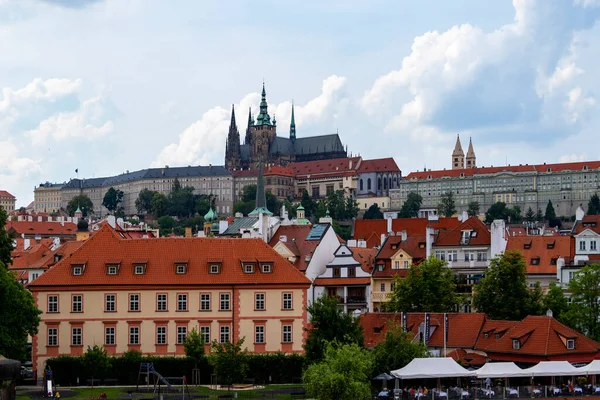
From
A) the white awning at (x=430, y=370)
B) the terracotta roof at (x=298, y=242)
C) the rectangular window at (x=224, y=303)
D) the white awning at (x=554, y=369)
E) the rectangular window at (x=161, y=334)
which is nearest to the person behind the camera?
the white awning at (x=430, y=370)

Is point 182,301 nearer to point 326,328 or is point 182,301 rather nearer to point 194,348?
point 194,348

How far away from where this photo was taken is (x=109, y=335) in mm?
59438

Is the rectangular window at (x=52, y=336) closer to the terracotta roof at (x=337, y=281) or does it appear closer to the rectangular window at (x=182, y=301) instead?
the rectangular window at (x=182, y=301)

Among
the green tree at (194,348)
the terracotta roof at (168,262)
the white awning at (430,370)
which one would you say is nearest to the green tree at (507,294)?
the terracotta roof at (168,262)

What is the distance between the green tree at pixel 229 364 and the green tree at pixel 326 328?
378 cm

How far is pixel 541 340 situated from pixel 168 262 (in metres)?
22.4

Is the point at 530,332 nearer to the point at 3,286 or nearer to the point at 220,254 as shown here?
the point at 220,254

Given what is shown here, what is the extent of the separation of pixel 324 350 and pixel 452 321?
14.4 m

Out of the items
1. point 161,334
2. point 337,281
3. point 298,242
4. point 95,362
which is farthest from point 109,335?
point 298,242

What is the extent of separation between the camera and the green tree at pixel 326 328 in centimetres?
5441

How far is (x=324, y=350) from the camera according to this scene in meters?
53.5

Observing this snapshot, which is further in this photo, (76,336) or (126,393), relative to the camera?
(76,336)

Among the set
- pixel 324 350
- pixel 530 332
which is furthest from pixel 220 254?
pixel 530 332

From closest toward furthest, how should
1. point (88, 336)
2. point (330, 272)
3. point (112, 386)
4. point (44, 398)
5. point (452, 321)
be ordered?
point (44, 398), point (112, 386), point (88, 336), point (452, 321), point (330, 272)
